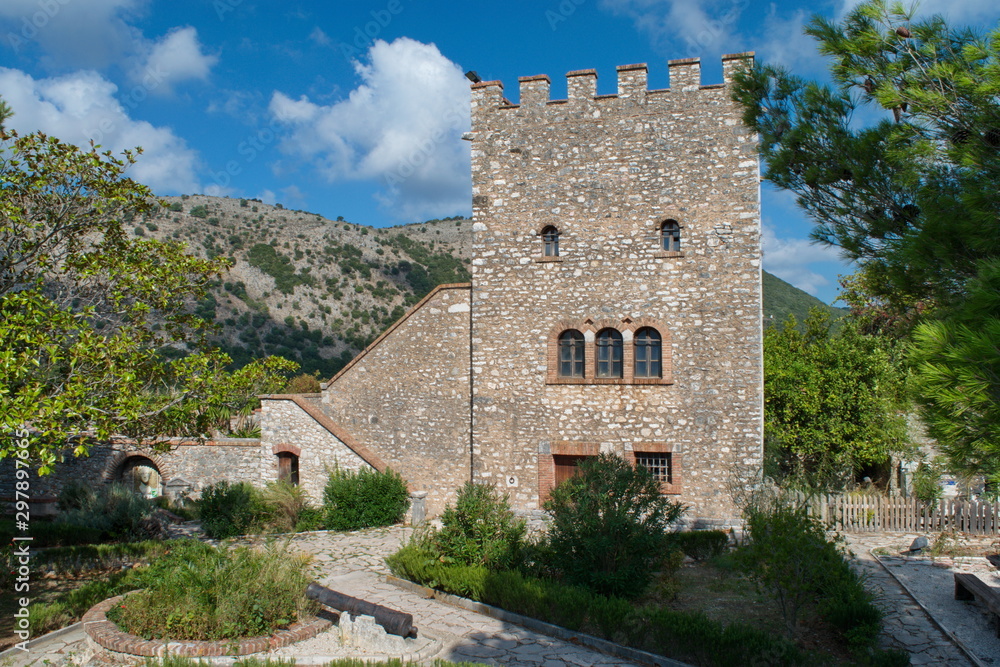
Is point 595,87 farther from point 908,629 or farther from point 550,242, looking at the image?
point 908,629

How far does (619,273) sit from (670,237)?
1304mm

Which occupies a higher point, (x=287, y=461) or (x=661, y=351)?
(x=661, y=351)

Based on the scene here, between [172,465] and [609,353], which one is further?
[172,465]

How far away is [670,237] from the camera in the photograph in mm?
13836

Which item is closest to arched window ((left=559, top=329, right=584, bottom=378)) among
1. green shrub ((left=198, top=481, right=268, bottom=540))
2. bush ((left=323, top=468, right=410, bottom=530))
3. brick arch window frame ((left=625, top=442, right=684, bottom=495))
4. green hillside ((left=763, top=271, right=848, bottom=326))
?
brick arch window frame ((left=625, top=442, right=684, bottom=495))

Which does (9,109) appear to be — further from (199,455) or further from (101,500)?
(199,455)

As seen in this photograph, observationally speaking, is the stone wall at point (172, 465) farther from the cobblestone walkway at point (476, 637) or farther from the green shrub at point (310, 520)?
the cobblestone walkway at point (476, 637)

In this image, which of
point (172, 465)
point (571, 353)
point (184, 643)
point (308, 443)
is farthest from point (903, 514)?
point (172, 465)

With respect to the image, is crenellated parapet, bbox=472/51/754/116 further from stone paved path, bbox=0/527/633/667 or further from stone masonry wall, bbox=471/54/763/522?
stone paved path, bbox=0/527/633/667

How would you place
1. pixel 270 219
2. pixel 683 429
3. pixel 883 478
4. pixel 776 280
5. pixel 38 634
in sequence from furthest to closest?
pixel 776 280
pixel 270 219
pixel 883 478
pixel 683 429
pixel 38 634

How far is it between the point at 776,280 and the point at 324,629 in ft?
197

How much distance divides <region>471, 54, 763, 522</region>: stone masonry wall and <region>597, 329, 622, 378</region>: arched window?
0.70 ft

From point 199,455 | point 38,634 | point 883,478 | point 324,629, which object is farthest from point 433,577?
point 883,478

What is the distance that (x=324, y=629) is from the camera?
26.0 ft
